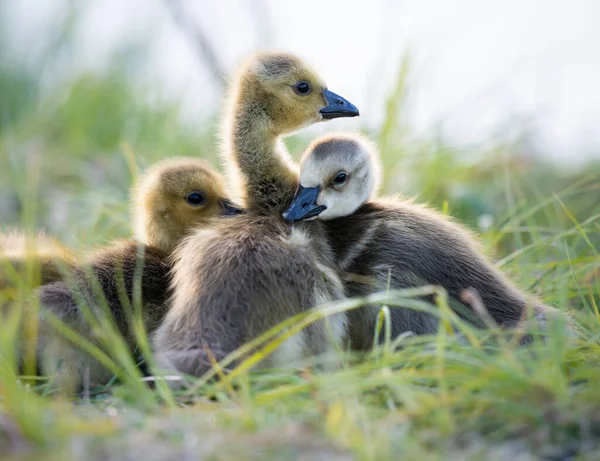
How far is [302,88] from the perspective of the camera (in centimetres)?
315

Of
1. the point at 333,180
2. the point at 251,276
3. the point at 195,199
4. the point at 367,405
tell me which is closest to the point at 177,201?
the point at 195,199

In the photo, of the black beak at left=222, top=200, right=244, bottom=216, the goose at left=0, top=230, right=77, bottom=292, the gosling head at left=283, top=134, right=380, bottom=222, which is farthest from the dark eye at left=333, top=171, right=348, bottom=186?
the goose at left=0, top=230, right=77, bottom=292

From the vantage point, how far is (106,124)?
5.87 meters

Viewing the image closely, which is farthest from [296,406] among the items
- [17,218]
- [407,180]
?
[17,218]

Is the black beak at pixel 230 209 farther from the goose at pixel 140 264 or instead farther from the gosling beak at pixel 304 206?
the gosling beak at pixel 304 206

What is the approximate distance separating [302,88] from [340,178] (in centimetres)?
42

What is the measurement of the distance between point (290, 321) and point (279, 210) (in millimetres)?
770

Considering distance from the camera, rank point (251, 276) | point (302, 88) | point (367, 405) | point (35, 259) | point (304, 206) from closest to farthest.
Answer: point (367, 405)
point (251, 276)
point (35, 259)
point (304, 206)
point (302, 88)

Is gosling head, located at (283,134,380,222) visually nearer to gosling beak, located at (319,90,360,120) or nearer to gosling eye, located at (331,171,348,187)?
gosling eye, located at (331,171,348,187)

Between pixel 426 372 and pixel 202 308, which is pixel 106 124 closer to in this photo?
pixel 202 308

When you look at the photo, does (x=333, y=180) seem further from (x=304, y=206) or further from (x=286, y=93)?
(x=286, y=93)

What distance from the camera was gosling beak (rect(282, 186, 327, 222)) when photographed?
2.75 m

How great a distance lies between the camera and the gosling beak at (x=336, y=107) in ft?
10.5

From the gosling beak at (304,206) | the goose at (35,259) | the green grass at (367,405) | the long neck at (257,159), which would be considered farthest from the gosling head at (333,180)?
the goose at (35,259)
